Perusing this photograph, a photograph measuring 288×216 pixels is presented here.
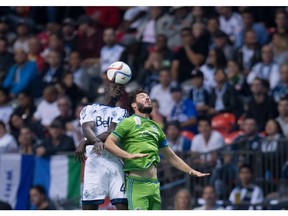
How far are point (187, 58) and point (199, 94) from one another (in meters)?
1.61

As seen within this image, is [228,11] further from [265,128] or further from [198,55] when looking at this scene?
[265,128]

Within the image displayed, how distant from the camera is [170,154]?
52.1 ft

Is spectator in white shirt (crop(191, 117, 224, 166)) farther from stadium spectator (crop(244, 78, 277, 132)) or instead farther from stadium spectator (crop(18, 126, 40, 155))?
stadium spectator (crop(18, 126, 40, 155))

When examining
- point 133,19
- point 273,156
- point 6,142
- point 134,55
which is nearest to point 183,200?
point 273,156

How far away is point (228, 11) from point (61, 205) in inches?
259

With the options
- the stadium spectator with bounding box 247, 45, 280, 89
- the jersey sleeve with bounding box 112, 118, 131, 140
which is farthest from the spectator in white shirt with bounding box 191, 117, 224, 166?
the jersey sleeve with bounding box 112, 118, 131, 140

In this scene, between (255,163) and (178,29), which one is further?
(178,29)

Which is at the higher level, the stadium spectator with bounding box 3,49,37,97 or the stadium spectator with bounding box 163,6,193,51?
the stadium spectator with bounding box 163,6,193,51

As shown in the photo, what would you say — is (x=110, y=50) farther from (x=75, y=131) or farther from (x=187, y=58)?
(x=75, y=131)

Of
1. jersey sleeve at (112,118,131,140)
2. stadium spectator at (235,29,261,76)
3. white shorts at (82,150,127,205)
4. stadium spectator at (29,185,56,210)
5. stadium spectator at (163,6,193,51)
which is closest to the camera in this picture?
jersey sleeve at (112,118,131,140)

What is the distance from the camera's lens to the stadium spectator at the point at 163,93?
974 inches

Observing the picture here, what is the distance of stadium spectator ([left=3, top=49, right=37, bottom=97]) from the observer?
2727 centimetres

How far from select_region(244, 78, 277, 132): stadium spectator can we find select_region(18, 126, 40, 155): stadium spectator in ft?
13.3

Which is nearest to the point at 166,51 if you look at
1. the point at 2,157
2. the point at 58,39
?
the point at 58,39
